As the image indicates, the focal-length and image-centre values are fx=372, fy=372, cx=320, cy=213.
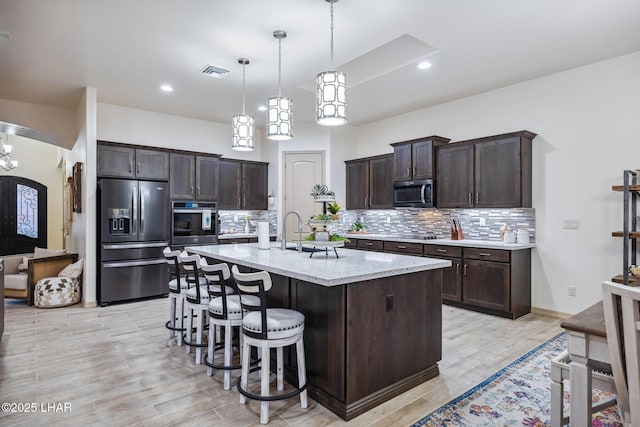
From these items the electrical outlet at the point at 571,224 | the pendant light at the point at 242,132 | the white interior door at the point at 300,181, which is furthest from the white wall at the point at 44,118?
the electrical outlet at the point at 571,224

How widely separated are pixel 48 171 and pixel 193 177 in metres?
5.78

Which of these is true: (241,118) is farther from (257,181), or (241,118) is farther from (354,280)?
(257,181)

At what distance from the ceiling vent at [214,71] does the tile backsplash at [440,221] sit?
3715mm

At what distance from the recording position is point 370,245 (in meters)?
6.18

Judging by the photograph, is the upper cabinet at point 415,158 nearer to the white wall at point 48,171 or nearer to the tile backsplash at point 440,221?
the tile backsplash at point 440,221

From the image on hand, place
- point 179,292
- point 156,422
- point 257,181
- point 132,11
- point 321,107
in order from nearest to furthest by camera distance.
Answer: point 156,422 < point 321,107 < point 132,11 < point 179,292 < point 257,181

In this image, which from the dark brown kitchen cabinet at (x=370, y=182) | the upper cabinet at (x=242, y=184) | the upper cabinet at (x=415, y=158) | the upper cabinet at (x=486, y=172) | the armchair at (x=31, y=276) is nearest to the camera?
the upper cabinet at (x=486, y=172)

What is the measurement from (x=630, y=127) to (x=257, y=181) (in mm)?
A: 5739

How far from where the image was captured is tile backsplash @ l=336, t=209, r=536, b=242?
5.05 m

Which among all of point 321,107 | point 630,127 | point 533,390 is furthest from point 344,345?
point 630,127

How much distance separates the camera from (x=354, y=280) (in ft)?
7.64

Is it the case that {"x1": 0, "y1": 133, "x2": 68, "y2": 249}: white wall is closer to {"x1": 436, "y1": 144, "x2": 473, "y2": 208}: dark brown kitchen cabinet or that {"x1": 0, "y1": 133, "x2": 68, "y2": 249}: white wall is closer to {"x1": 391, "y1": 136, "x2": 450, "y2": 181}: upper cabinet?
{"x1": 391, "y1": 136, "x2": 450, "y2": 181}: upper cabinet

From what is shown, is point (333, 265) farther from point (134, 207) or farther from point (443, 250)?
point (134, 207)

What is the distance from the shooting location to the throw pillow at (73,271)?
5367 millimetres
